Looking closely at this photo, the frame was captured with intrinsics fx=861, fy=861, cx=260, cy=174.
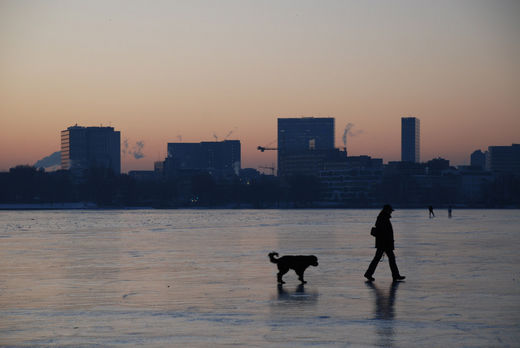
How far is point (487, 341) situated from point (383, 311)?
3.34 m

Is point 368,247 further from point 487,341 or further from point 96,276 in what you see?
point 487,341

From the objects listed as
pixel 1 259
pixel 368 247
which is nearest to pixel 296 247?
pixel 368 247

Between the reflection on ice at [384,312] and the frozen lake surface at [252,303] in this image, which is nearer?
the reflection on ice at [384,312]

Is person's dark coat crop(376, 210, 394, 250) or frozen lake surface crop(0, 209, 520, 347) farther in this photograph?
person's dark coat crop(376, 210, 394, 250)

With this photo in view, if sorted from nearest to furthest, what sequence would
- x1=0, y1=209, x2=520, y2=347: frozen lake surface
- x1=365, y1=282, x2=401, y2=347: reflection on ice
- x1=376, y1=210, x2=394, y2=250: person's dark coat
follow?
x1=365, y1=282, x2=401, y2=347: reflection on ice → x1=0, y1=209, x2=520, y2=347: frozen lake surface → x1=376, y1=210, x2=394, y2=250: person's dark coat

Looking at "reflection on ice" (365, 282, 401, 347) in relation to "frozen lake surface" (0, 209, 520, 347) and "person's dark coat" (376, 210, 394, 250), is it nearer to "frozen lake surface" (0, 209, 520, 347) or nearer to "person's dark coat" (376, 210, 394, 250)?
"frozen lake surface" (0, 209, 520, 347)

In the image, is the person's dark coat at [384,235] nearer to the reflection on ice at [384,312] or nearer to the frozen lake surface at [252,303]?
the frozen lake surface at [252,303]

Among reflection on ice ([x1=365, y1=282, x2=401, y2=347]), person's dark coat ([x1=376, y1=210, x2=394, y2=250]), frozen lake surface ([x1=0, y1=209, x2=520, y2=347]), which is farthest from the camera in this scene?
person's dark coat ([x1=376, y1=210, x2=394, y2=250])

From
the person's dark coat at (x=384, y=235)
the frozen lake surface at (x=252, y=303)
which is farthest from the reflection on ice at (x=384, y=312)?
the person's dark coat at (x=384, y=235)

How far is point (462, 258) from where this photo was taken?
28203 millimetres

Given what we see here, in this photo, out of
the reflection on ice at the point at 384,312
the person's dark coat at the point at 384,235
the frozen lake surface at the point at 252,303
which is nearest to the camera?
the reflection on ice at the point at 384,312

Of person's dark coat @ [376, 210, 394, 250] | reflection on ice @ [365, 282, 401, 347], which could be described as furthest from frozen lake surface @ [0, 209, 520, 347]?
person's dark coat @ [376, 210, 394, 250]

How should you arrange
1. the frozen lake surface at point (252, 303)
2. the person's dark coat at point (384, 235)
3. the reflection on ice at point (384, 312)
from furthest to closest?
the person's dark coat at point (384, 235) < the frozen lake surface at point (252, 303) < the reflection on ice at point (384, 312)

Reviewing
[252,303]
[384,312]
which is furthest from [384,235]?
[384,312]
